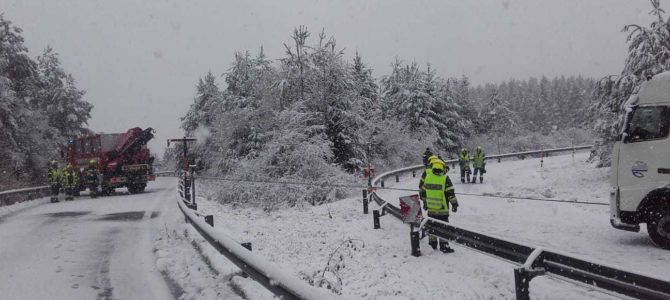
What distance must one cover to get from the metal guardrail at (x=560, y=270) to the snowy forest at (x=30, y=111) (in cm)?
2568

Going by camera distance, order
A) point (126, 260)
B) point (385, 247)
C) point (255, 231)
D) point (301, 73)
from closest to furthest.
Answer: point (126, 260) → point (385, 247) → point (255, 231) → point (301, 73)

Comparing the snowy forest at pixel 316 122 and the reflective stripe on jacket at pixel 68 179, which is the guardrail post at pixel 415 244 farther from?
the reflective stripe on jacket at pixel 68 179

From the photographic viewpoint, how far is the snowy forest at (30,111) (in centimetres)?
2919

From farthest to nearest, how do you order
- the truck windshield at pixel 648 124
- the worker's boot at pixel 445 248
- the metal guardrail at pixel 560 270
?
the worker's boot at pixel 445 248 < the truck windshield at pixel 648 124 < the metal guardrail at pixel 560 270

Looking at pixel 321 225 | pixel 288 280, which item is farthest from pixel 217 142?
pixel 288 280

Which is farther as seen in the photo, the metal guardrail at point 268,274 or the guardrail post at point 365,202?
the guardrail post at point 365,202

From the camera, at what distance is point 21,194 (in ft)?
75.7

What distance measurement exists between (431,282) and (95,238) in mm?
7449

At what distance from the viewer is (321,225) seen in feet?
46.4

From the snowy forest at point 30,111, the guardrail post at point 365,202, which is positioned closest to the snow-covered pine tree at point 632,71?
the guardrail post at point 365,202

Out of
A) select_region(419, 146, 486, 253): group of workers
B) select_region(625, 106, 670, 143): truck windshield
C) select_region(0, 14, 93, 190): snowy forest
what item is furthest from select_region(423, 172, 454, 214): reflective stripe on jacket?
select_region(0, 14, 93, 190): snowy forest

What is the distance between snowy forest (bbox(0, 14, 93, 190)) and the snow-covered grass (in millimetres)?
19452

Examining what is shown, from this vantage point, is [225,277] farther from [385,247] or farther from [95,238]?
[95,238]

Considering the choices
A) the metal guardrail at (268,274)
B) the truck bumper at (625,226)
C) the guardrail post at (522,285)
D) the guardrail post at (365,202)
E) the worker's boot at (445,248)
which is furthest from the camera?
the guardrail post at (365,202)
